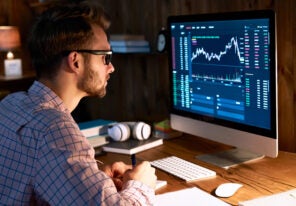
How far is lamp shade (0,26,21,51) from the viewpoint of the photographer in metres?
4.02

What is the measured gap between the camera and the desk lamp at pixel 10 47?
13.2 feet

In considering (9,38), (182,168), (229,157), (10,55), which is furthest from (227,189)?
(10,55)

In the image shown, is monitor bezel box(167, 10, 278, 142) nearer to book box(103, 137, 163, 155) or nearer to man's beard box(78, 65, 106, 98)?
book box(103, 137, 163, 155)

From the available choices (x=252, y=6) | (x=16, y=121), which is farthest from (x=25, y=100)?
(x=252, y=6)

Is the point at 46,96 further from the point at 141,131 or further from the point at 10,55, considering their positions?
the point at 10,55

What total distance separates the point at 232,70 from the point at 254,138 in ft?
0.89

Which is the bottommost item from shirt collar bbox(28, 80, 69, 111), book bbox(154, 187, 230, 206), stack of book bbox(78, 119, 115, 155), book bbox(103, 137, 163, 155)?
book bbox(154, 187, 230, 206)

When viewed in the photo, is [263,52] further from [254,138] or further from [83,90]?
[83,90]

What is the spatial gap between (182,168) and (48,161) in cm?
76

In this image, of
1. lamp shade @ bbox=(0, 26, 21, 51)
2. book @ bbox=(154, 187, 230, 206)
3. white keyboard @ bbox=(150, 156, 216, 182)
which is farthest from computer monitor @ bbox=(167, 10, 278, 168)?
lamp shade @ bbox=(0, 26, 21, 51)

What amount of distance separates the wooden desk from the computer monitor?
0.07 m

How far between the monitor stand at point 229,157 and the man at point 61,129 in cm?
45

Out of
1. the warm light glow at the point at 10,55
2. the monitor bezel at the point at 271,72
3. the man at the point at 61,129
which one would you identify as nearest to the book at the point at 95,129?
the monitor bezel at the point at 271,72

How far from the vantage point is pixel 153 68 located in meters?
2.93
